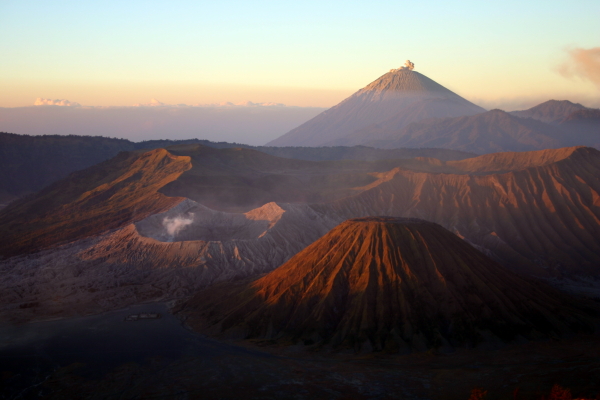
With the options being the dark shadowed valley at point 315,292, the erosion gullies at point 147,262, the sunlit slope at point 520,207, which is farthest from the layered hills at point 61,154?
the sunlit slope at point 520,207

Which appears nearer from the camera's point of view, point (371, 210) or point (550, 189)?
point (550, 189)

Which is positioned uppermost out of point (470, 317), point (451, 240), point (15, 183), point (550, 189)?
point (550, 189)

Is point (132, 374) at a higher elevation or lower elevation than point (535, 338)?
lower

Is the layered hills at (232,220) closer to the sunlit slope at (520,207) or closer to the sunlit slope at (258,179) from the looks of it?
the sunlit slope at (520,207)

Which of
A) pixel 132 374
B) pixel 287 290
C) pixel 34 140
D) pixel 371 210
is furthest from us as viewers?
pixel 34 140

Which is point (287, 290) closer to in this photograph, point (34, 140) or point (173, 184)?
point (173, 184)

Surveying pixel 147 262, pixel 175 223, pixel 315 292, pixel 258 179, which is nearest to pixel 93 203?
pixel 258 179

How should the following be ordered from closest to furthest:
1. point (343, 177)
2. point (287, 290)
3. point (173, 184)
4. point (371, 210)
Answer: point (287, 290) → point (371, 210) → point (173, 184) → point (343, 177)

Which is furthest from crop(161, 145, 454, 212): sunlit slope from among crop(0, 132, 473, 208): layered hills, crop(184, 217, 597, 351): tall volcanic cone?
crop(184, 217, 597, 351): tall volcanic cone

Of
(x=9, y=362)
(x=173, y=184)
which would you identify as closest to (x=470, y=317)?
(x=9, y=362)
